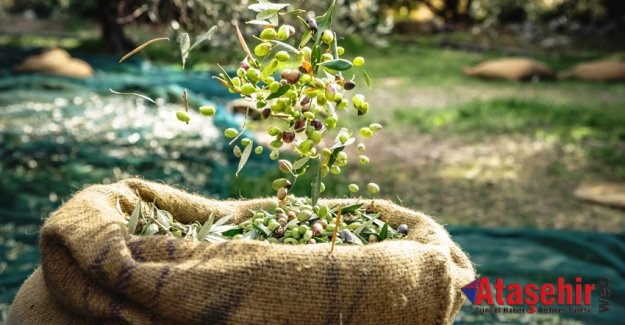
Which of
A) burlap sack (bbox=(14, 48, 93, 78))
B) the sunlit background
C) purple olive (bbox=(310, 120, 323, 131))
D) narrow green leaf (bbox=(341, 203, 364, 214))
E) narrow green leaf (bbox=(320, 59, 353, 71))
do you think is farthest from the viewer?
burlap sack (bbox=(14, 48, 93, 78))

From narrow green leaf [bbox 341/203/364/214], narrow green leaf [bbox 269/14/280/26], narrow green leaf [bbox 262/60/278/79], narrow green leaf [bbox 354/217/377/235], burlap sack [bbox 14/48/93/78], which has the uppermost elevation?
narrow green leaf [bbox 269/14/280/26]

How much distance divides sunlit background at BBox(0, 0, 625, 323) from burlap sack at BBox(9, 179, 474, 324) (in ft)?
1.59

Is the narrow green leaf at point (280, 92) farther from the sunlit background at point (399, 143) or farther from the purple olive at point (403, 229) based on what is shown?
the purple olive at point (403, 229)

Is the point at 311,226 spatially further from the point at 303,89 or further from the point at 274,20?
the point at 274,20

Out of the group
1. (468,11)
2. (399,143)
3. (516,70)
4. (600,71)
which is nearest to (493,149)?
(399,143)

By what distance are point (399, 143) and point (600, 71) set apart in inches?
228

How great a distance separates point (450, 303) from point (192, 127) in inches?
259

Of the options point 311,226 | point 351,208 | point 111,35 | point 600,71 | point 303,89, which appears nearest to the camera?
point 303,89

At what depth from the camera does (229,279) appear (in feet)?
6.20

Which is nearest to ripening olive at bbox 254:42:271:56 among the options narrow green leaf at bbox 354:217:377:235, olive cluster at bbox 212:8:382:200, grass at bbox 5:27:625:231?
olive cluster at bbox 212:8:382:200

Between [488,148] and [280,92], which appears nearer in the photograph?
[280,92]

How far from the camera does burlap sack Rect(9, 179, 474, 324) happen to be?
189 cm

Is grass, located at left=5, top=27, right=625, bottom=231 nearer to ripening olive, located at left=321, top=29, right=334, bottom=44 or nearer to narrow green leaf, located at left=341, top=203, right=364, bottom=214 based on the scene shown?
narrow green leaf, located at left=341, top=203, right=364, bottom=214

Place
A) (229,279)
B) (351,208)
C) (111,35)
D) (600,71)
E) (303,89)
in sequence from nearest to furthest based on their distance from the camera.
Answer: (229,279)
(303,89)
(351,208)
(600,71)
(111,35)
